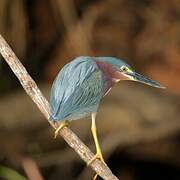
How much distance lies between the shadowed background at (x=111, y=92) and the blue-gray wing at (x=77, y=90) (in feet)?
4.99

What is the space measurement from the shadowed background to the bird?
152 cm

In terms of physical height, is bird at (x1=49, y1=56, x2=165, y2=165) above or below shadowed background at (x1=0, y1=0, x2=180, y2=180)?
above

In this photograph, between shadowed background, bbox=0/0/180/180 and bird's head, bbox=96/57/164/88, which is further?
shadowed background, bbox=0/0/180/180

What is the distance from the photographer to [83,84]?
0.57 metres

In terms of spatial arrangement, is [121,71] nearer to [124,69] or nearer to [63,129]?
[124,69]

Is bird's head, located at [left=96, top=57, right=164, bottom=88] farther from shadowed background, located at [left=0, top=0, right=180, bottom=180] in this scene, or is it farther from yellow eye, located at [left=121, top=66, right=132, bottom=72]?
shadowed background, located at [left=0, top=0, right=180, bottom=180]

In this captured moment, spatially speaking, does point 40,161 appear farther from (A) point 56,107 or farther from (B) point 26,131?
(A) point 56,107

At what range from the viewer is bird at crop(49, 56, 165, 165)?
0.56m

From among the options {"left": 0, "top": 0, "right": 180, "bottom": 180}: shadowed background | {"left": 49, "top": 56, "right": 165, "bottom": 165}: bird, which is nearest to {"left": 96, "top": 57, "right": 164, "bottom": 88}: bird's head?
{"left": 49, "top": 56, "right": 165, "bottom": 165}: bird

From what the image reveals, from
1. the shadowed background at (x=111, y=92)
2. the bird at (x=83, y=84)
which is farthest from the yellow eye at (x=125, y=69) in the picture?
the shadowed background at (x=111, y=92)

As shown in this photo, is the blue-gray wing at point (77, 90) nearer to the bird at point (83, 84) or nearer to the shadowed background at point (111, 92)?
the bird at point (83, 84)

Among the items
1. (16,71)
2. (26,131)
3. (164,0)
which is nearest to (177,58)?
(164,0)

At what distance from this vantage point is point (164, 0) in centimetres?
300

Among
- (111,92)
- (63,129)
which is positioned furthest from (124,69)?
(111,92)
